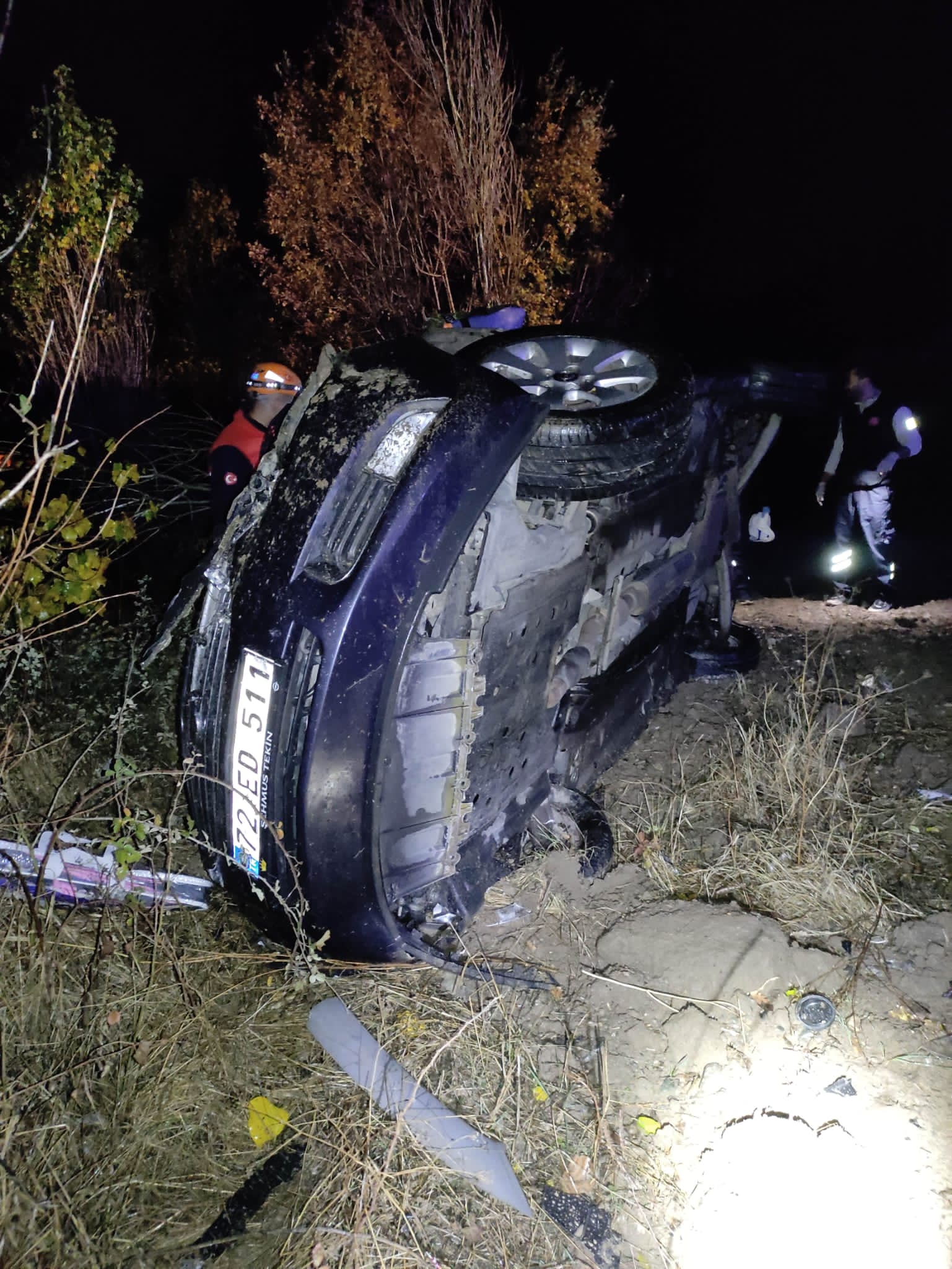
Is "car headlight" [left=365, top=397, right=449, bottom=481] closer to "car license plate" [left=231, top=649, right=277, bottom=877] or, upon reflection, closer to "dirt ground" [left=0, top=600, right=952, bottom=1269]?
"car license plate" [left=231, top=649, right=277, bottom=877]

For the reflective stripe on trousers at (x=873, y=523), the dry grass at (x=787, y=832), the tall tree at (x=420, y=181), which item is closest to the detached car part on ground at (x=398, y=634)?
the dry grass at (x=787, y=832)

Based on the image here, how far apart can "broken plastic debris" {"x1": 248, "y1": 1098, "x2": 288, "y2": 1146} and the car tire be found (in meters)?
1.87

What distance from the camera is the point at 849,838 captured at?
310 centimetres

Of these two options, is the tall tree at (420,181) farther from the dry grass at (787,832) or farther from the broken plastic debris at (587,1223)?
the broken plastic debris at (587,1223)

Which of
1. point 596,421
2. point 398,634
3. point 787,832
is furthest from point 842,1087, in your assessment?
point 596,421

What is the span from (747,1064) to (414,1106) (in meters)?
0.95

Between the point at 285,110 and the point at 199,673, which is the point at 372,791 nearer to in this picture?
the point at 199,673

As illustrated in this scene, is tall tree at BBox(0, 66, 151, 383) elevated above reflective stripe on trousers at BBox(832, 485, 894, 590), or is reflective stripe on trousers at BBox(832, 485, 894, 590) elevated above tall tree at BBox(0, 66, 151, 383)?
tall tree at BBox(0, 66, 151, 383)

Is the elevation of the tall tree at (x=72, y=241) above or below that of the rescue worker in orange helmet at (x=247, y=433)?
above

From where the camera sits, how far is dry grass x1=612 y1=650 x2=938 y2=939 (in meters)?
2.83

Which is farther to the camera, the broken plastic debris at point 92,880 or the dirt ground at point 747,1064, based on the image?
the broken plastic debris at point 92,880

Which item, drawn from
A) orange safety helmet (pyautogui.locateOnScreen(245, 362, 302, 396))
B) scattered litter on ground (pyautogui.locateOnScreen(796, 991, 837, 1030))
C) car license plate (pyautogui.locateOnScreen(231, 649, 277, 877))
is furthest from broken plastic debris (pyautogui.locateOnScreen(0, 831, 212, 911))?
orange safety helmet (pyautogui.locateOnScreen(245, 362, 302, 396))

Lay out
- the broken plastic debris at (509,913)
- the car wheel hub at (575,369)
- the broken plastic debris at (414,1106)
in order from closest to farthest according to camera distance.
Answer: the broken plastic debris at (414,1106) → the broken plastic debris at (509,913) → the car wheel hub at (575,369)

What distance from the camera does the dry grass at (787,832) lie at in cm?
283
